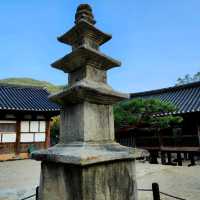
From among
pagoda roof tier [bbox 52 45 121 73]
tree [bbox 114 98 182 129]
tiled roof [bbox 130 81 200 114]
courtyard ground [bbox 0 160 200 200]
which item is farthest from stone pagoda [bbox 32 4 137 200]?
tiled roof [bbox 130 81 200 114]

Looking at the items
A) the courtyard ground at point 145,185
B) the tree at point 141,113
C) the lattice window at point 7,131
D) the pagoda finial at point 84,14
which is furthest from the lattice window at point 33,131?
the pagoda finial at point 84,14

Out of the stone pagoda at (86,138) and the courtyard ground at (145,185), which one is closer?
the stone pagoda at (86,138)

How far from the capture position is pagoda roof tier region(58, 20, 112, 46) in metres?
3.39

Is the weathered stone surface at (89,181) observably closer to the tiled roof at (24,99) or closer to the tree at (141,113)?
the tree at (141,113)

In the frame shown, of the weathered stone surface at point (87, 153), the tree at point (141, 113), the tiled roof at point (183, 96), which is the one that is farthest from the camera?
the tiled roof at point (183, 96)

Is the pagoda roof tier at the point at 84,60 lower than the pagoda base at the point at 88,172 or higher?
higher

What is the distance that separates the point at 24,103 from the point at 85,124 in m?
15.0

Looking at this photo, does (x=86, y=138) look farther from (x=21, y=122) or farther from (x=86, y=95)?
(x=21, y=122)

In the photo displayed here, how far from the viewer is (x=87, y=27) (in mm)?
3406

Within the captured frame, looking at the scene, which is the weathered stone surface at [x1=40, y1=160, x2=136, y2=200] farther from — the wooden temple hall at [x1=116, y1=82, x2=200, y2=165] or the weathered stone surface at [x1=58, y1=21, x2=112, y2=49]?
the wooden temple hall at [x1=116, y1=82, x2=200, y2=165]

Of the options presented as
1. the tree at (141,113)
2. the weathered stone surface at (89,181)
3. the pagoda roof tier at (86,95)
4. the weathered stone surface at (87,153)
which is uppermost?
the tree at (141,113)

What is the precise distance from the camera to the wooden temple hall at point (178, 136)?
13.3m

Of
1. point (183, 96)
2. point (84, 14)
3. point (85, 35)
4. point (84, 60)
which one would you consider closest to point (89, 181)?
point (84, 60)

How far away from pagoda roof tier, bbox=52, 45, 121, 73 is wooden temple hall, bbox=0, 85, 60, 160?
1271cm
